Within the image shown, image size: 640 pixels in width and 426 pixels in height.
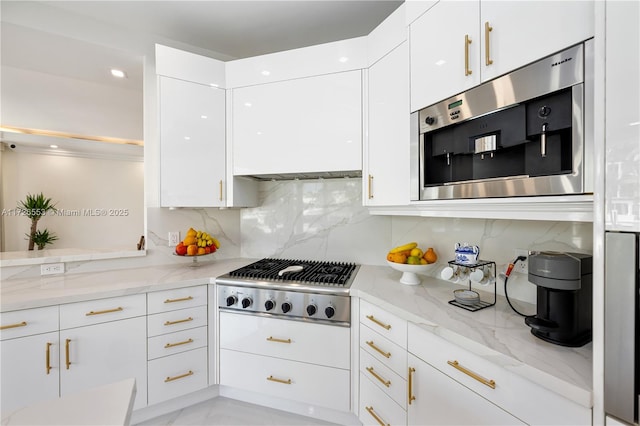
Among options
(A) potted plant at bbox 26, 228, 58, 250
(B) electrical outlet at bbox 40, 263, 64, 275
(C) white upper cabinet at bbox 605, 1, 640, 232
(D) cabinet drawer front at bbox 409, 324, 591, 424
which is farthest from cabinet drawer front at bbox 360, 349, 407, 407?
(A) potted plant at bbox 26, 228, 58, 250

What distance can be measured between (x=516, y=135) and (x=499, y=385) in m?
0.85

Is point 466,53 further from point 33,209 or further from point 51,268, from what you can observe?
point 33,209

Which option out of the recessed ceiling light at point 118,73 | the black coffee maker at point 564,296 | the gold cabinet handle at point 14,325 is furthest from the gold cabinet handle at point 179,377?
the recessed ceiling light at point 118,73

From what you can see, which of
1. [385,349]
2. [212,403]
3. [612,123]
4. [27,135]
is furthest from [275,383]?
[27,135]

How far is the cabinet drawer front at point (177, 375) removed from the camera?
1670 mm

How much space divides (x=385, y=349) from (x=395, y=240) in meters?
0.93

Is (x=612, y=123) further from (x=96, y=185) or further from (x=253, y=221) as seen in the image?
(x=96, y=185)

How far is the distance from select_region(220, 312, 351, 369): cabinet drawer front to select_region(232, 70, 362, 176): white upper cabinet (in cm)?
102

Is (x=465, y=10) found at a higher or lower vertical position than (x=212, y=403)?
higher

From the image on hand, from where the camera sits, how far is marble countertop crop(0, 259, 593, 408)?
30.0 inches

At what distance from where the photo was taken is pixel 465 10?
1.11m

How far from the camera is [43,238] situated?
10.2 ft

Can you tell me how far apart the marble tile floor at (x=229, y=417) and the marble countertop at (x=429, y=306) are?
88 cm

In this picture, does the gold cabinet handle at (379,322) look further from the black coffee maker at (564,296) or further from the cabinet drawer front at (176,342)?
the cabinet drawer front at (176,342)
